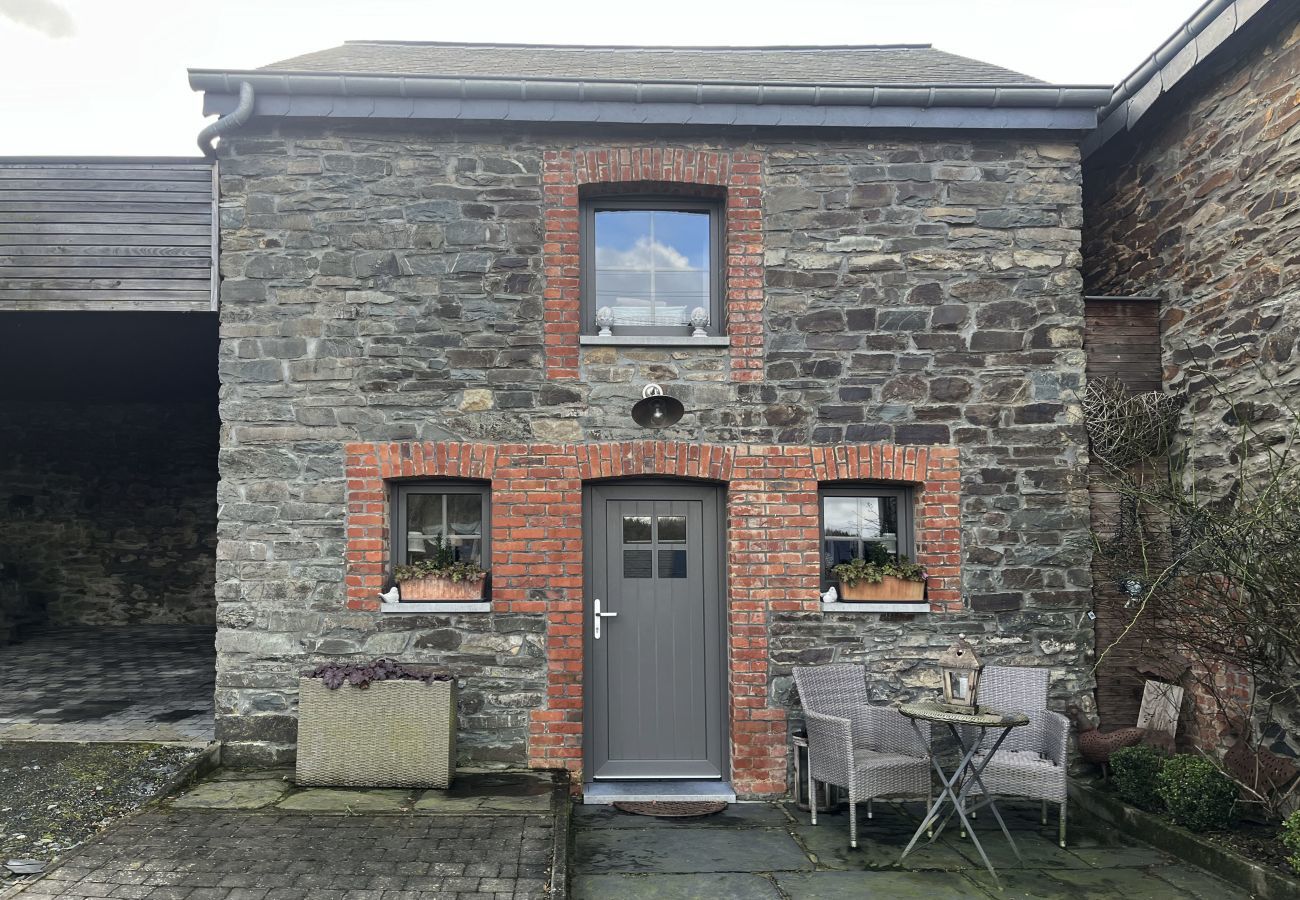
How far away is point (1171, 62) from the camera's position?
19.0 feet

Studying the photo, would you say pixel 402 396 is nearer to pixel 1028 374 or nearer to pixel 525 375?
pixel 525 375

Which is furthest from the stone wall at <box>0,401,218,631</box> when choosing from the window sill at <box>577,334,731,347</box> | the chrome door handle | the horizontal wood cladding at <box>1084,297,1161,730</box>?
the horizontal wood cladding at <box>1084,297,1161,730</box>

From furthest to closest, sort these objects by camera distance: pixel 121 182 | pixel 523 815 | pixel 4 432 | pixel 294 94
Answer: pixel 4 432 < pixel 121 182 < pixel 294 94 < pixel 523 815

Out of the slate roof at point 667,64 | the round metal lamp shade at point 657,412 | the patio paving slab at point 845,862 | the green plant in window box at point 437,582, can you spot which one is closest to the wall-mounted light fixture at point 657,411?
the round metal lamp shade at point 657,412

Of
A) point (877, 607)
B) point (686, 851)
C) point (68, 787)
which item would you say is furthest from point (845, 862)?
point (68, 787)

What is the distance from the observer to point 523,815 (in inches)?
195

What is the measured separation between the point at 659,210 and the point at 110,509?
33.0ft

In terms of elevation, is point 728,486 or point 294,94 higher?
point 294,94

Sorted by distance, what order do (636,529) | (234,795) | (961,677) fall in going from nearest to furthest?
(961,677), (234,795), (636,529)

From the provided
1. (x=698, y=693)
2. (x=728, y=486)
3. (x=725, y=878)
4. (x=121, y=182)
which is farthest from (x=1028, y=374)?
(x=121, y=182)

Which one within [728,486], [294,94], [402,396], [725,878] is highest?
[294,94]

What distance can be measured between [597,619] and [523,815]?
1.48m

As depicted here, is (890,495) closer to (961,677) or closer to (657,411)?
(961,677)

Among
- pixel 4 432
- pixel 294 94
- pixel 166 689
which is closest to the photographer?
pixel 294 94
